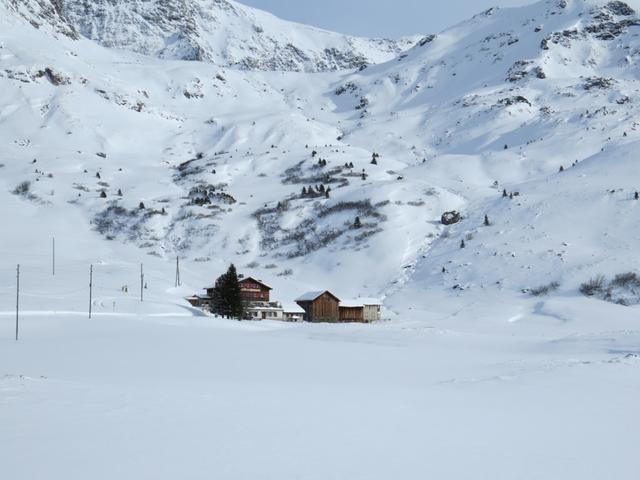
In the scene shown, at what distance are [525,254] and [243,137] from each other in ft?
334

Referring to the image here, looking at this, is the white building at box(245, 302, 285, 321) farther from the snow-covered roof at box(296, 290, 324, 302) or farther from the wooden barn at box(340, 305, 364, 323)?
the wooden barn at box(340, 305, 364, 323)

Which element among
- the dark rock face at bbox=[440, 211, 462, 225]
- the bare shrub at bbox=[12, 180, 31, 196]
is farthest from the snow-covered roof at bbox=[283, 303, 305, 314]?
the bare shrub at bbox=[12, 180, 31, 196]

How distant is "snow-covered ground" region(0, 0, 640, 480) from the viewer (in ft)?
41.0

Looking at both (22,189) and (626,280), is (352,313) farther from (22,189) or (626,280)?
(22,189)

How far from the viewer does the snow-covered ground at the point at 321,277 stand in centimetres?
1250

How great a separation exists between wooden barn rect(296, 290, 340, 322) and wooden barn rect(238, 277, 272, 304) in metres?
5.36

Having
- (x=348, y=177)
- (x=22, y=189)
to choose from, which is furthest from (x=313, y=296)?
(x=22, y=189)

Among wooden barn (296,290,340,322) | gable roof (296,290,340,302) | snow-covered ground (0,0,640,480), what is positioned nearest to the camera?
snow-covered ground (0,0,640,480)

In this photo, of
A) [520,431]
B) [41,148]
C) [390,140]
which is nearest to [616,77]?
[390,140]

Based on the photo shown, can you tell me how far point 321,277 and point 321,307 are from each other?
17.0m

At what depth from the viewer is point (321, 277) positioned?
95188mm

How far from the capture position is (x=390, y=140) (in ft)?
561

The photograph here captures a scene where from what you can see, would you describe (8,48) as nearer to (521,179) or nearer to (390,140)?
(390,140)

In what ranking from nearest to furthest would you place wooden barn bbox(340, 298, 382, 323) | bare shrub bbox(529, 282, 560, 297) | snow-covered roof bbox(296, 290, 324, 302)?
bare shrub bbox(529, 282, 560, 297) → wooden barn bbox(340, 298, 382, 323) → snow-covered roof bbox(296, 290, 324, 302)
